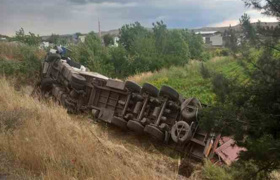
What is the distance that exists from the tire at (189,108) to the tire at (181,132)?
20 centimetres

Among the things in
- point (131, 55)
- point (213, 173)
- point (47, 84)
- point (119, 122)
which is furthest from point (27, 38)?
point (213, 173)

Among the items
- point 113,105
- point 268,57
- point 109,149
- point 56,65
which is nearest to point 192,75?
point 56,65

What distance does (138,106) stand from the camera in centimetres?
1026

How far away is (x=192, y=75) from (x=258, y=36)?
26126 millimetres

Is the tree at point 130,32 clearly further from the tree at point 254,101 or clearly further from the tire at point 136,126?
the tree at point 254,101

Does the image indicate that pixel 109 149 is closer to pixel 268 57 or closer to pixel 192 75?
pixel 268 57

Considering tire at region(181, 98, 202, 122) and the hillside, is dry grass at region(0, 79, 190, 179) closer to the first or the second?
the hillside

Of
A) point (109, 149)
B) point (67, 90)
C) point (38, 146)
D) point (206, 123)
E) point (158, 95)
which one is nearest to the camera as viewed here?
point (206, 123)

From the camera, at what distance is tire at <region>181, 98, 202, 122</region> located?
347 inches

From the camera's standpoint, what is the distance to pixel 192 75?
2961 cm

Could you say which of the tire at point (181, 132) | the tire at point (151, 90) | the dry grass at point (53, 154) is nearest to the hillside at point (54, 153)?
the dry grass at point (53, 154)

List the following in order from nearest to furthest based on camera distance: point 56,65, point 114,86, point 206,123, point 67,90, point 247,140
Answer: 1. point 247,140
2. point 206,123
3. point 114,86
4. point 67,90
5. point 56,65

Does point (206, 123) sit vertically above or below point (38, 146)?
above

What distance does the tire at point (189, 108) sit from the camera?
8.82 m
